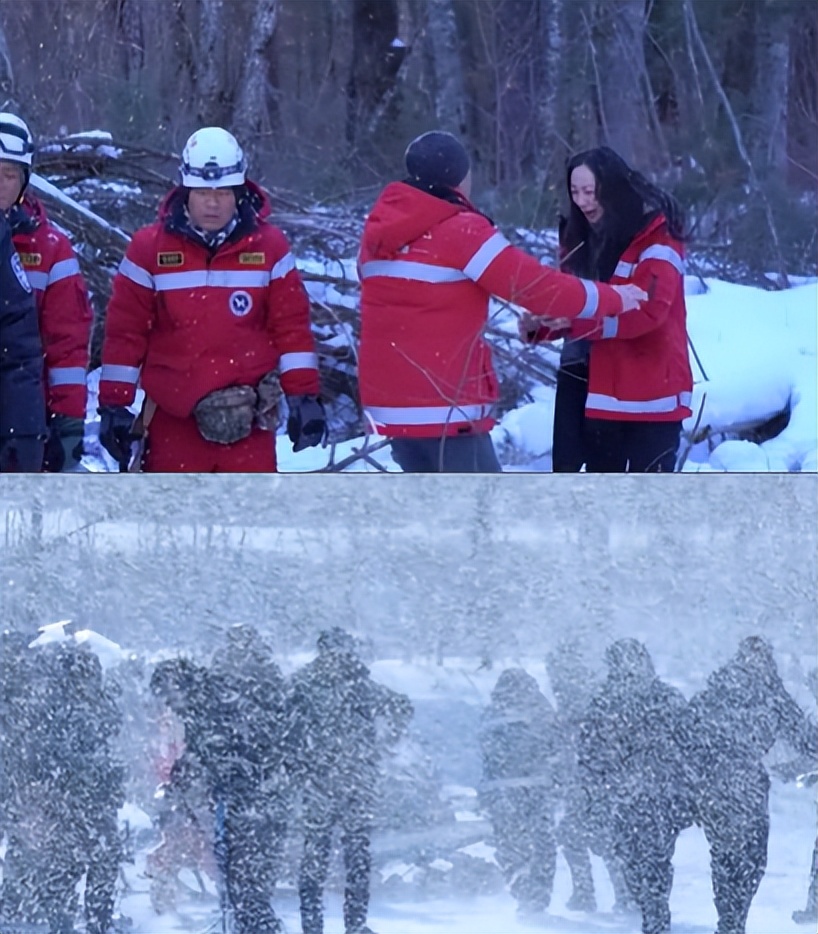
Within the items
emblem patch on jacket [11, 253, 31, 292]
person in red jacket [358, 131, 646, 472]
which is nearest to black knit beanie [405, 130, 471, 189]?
person in red jacket [358, 131, 646, 472]

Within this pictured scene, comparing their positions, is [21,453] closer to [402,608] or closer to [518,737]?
[402,608]

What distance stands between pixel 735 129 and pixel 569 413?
0.67 m

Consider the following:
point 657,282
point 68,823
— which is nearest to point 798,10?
point 657,282

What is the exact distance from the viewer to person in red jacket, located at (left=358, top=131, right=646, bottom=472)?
2.74 m

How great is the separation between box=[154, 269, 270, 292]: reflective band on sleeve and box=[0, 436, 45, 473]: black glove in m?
0.41

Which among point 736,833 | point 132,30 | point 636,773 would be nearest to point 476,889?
point 636,773

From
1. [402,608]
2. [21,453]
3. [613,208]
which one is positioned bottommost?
[402,608]

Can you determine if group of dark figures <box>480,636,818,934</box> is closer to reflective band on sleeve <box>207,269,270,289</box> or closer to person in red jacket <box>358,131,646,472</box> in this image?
person in red jacket <box>358,131,646,472</box>

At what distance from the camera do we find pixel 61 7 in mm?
2795

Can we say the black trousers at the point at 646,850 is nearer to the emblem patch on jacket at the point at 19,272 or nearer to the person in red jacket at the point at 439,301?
the person in red jacket at the point at 439,301

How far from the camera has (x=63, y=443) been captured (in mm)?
2814

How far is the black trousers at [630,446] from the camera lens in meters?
2.82

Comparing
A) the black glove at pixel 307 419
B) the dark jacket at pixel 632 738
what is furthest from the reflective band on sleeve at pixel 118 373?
the dark jacket at pixel 632 738

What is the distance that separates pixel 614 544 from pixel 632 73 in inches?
39.0
